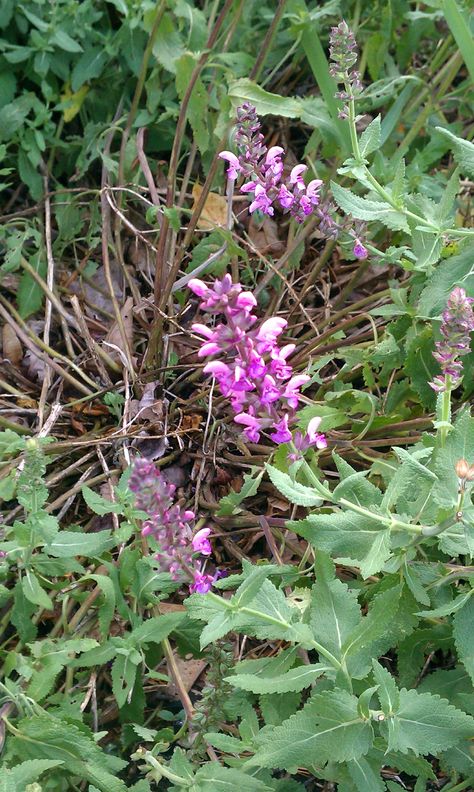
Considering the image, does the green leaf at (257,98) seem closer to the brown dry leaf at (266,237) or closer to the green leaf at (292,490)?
the brown dry leaf at (266,237)

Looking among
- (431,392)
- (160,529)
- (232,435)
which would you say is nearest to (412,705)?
(160,529)

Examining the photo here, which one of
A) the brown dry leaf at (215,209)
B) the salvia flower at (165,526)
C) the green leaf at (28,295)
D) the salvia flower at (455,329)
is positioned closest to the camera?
the salvia flower at (165,526)

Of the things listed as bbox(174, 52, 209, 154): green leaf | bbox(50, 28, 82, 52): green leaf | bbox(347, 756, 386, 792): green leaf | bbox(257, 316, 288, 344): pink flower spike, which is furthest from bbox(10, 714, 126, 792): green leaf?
bbox(50, 28, 82, 52): green leaf

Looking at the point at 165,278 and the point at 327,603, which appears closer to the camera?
the point at 327,603

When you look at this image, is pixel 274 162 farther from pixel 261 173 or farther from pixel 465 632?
pixel 465 632

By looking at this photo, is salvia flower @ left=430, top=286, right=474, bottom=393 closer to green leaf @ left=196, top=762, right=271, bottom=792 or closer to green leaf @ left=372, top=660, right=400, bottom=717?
green leaf @ left=372, top=660, right=400, bottom=717

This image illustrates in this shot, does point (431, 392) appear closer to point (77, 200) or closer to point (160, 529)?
point (160, 529)

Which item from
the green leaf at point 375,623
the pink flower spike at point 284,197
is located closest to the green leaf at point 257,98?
the pink flower spike at point 284,197

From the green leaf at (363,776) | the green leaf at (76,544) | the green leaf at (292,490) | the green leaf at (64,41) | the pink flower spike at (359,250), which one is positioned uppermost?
the green leaf at (64,41)
